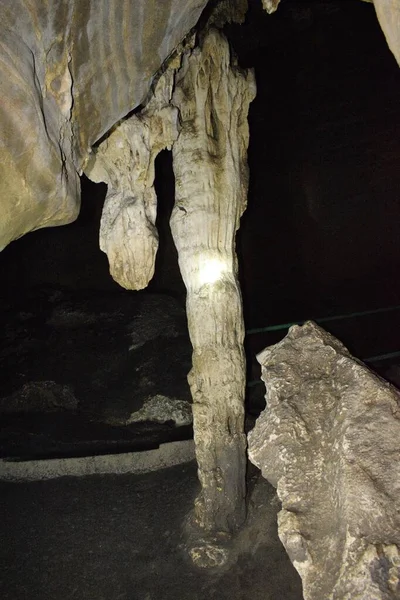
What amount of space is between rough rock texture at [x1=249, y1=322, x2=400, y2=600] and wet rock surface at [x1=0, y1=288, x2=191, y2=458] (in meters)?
4.55

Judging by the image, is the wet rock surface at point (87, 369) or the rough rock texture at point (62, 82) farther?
the wet rock surface at point (87, 369)

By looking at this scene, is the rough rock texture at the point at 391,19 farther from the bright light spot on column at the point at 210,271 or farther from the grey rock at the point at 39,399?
the grey rock at the point at 39,399

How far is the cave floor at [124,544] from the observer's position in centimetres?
416

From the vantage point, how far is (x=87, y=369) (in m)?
7.57

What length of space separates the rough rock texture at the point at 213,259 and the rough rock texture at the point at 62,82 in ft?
8.57

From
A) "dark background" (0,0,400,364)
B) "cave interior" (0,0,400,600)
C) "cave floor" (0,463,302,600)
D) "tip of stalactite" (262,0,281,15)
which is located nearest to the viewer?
"tip of stalactite" (262,0,281,15)

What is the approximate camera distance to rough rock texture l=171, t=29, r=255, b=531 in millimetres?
4367

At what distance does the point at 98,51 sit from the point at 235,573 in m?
4.16

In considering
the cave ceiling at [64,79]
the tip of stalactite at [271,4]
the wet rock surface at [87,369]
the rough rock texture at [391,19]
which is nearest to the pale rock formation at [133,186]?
the cave ceiling at [64,79]

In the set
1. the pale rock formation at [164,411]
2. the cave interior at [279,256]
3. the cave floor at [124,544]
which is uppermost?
the cave interior at [279,256]

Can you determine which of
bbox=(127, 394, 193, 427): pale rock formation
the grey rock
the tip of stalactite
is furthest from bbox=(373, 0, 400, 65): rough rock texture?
the grey rock

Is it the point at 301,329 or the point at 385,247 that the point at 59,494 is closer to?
the point at 301,329

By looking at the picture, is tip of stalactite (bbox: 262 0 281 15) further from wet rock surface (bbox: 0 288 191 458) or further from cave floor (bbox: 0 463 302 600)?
wet rock surface (bbox: 0 288 191 458)

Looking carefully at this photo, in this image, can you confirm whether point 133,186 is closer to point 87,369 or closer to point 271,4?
point 271,4
